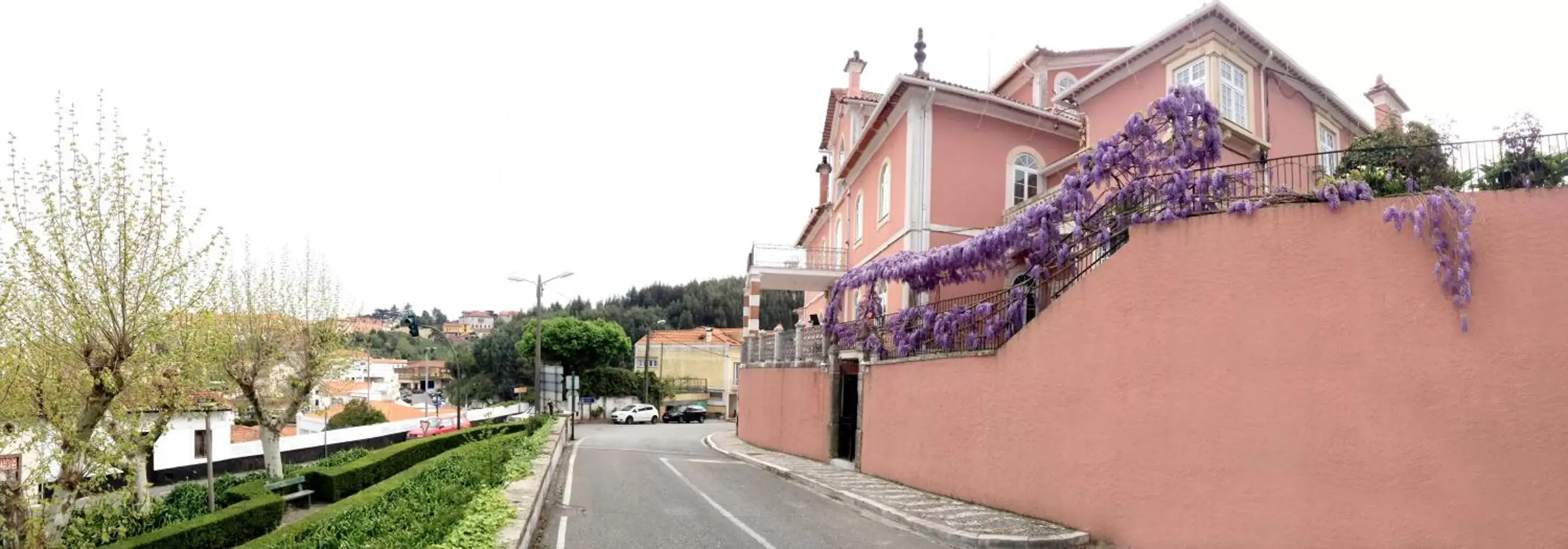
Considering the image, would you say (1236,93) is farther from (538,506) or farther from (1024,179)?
(538,506)

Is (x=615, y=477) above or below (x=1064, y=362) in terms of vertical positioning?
below

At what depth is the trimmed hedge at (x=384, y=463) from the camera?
18.5 meters

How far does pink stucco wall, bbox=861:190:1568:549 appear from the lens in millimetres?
7605

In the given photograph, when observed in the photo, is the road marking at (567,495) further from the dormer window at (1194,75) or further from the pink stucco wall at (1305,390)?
the dormer window at (1194,75)

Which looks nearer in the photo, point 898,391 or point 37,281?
point 37,281

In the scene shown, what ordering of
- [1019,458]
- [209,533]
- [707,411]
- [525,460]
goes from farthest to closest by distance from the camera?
[707,411], [525,460], [209,533], [1019,458]

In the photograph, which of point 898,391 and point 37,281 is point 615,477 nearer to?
point 898,391

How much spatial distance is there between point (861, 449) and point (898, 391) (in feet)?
7.46

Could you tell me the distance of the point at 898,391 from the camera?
16.4 metres

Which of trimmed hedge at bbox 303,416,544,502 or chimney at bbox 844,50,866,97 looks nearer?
trimmed hedge at bbox 303,416,544,502

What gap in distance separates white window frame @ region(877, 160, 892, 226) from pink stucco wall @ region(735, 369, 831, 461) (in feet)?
14.9

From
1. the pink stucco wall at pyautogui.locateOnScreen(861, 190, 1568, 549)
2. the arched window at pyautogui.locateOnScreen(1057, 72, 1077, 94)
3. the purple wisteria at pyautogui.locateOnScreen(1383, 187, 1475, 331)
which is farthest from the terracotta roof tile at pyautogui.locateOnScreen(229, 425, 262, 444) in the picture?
the purple wisteria at pyautogui.locateOnScreen(1383, 187, 1475, 331)

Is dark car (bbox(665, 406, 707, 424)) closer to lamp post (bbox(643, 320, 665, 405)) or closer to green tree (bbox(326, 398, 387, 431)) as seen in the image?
lamp post (bbox(643, 320, 665, 405))

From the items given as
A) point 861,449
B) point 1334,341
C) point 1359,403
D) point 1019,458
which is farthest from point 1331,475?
point 861,449
